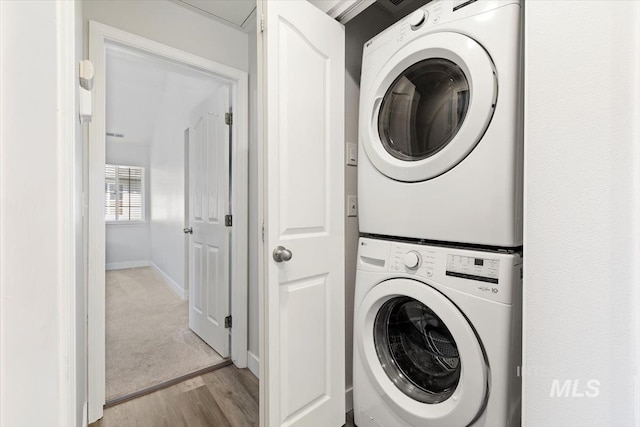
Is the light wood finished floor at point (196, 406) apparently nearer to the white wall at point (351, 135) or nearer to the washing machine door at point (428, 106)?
the white wall at point (351, 135)

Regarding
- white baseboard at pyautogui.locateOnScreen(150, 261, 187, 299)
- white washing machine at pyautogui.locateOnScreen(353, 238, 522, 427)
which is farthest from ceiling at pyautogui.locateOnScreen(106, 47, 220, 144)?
white baseboard at pyautogui.locateOnScreen(150, 261, 187, 299)

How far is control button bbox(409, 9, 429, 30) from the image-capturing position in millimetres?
1037

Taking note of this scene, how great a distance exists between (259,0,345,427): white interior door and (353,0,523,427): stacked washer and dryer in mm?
134

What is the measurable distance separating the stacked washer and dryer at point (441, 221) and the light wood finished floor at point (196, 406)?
0.68 metres

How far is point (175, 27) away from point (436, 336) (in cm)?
222

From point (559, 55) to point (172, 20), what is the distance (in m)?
1.97

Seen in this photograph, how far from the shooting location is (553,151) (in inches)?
23.4

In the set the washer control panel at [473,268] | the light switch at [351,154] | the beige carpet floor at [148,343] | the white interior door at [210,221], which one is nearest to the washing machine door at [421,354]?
the washer control panel at [473,268]

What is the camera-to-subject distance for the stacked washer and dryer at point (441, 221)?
84cm

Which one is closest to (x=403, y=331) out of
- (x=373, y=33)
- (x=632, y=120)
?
(x=632, y=120)

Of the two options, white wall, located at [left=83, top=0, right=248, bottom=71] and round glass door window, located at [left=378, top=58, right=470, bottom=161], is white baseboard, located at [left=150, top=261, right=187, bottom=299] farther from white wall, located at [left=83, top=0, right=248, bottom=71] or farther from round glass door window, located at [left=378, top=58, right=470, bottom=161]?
round glass door window, located at [left=378, top=58, right=470, bottom=161]

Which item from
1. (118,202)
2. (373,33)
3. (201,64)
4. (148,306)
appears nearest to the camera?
(373,33)

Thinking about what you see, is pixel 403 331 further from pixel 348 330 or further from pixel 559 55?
pixel 559 55
